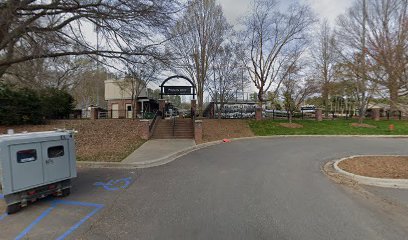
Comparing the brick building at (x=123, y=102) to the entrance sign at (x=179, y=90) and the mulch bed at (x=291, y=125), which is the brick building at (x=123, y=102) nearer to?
the entrance sign at (x=179, y=90)

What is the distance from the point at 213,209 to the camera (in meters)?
4.75

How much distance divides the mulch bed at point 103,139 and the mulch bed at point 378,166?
898 cm

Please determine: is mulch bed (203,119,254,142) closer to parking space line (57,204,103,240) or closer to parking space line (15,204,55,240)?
parking space line (57,204,103,240)

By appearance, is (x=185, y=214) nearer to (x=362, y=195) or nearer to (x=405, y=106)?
(x=362, y=195)

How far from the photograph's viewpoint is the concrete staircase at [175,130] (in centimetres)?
1592

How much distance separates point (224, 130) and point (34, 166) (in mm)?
14829

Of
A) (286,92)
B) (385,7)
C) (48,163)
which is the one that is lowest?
(48,163)

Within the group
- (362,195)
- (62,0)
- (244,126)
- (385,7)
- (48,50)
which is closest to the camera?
(362,195)

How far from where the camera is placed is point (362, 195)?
18.3 feet

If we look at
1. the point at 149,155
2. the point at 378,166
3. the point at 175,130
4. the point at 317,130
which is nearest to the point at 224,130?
the point at 175,130

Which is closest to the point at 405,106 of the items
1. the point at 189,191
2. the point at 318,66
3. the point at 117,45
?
the point at 189,191

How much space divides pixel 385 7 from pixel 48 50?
580 inches

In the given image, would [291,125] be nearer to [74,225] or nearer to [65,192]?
[65,192]

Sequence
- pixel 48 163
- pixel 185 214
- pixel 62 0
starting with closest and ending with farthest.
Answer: pixel 185 214, pixel 48 163, pixel 62 0
